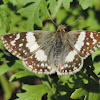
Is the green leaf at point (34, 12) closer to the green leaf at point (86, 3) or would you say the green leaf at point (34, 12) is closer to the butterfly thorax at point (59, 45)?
the butterfly thorax at point (59, 45)

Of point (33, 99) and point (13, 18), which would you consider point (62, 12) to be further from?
point (33, 99)

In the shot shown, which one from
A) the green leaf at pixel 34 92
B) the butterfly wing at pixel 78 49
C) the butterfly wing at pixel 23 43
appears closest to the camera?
the butterfly wing at pixel 78 49

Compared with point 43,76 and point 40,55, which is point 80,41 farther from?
point 43,76

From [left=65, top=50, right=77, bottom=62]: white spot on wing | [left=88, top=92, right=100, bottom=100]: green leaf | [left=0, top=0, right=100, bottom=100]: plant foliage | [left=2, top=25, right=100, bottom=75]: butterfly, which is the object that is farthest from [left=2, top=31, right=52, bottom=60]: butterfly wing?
[left=88, top=92, right=100, bottom=100]: green leaf

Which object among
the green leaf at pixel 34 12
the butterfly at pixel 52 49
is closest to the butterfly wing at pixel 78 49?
the butterfly at pixel 52 49

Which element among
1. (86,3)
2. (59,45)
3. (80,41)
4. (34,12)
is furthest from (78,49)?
(34,12)

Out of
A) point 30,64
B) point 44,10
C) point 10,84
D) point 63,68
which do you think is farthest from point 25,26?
point 10,84

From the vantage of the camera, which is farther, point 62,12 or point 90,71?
point 62,12
